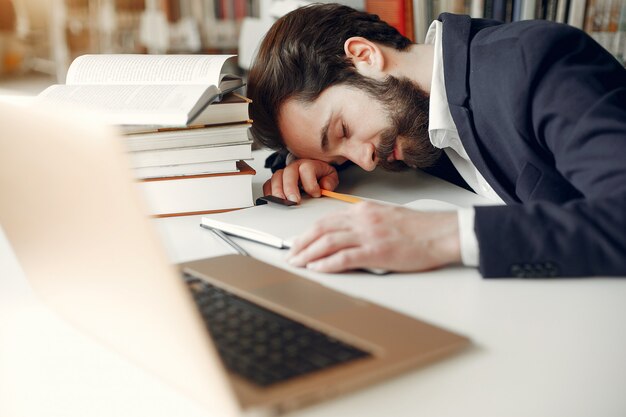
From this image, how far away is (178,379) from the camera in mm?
517

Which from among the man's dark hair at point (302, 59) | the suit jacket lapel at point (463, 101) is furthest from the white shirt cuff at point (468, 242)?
the man's dark hair at point (302, 59)

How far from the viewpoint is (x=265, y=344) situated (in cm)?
56

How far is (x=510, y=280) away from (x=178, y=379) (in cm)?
42

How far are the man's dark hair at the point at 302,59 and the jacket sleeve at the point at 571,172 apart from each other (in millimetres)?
431

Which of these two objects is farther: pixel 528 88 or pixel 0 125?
pixel 528 88

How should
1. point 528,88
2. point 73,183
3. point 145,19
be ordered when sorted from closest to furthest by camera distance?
point 73,183
point 528,88
point 145,19

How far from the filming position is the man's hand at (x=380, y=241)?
2.60 ft

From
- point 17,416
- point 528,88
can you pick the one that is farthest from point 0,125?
point 528,88

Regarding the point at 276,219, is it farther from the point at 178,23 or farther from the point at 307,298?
the point at 178,23

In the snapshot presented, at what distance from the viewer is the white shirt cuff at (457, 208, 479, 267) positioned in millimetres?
792

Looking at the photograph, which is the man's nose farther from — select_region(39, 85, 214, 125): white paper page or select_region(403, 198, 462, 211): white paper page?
select_region(39, 85, 214, 125): white paper page

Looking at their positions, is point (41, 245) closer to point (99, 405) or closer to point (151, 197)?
point (99, 405)

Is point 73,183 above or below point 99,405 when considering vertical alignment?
above

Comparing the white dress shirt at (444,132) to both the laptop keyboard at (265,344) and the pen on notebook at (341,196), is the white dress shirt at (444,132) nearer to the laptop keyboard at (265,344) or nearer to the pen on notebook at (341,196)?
the pen on notebook at (341,196)
